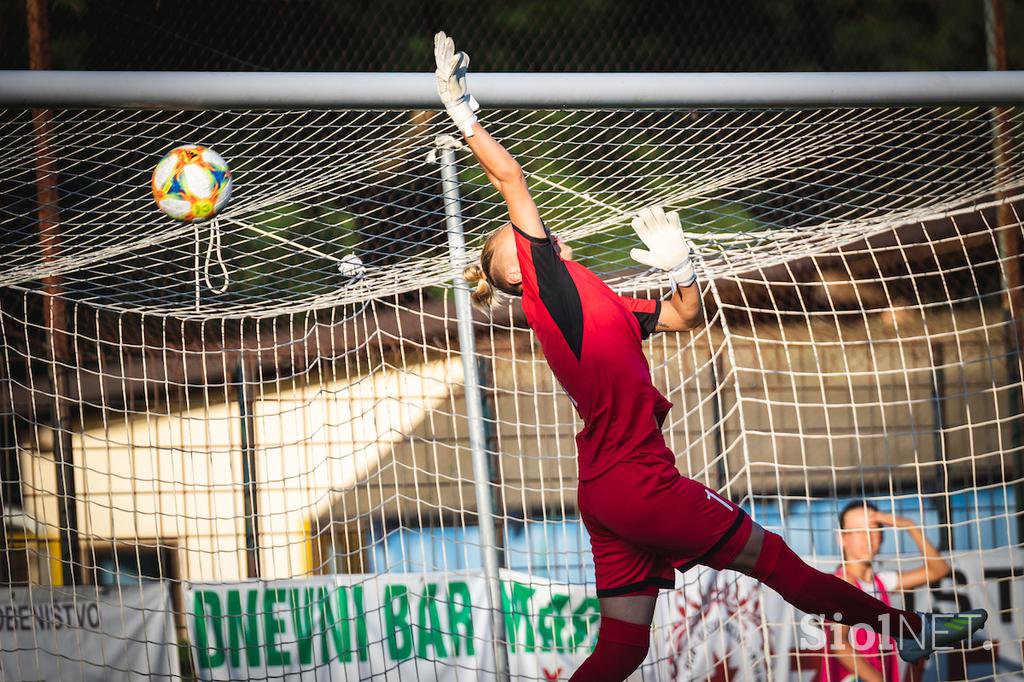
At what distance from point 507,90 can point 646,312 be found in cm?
88

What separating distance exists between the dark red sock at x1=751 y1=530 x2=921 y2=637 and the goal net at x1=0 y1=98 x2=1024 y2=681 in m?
1.45

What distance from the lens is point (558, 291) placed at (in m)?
2.61

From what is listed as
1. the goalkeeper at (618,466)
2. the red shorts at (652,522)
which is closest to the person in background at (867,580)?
the goalkeeper at (618,466)

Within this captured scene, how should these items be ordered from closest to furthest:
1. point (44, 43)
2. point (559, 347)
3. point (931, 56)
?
point (559, 347) → point (44, 43) → point (931, 56)

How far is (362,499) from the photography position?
665 centimetres

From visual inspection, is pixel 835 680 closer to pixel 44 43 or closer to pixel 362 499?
pixel 362 499

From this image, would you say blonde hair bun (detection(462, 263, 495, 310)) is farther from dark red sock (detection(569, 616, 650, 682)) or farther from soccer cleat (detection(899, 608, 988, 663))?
soccer cleat (detection(899, 608, 988, 663))

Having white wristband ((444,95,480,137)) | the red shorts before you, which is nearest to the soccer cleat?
the red shorts

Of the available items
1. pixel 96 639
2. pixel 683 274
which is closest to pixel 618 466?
pixel 683 274

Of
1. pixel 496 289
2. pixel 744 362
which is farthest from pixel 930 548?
pixel 496 289

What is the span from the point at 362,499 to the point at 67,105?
399 centimetres

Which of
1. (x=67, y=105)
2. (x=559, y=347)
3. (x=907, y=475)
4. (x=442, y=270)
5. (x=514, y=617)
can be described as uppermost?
→ (x=67, y=105)

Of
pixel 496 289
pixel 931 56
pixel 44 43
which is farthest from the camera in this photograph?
pixel 931 56

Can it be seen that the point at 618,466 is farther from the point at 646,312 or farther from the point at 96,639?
the point at 96,639
